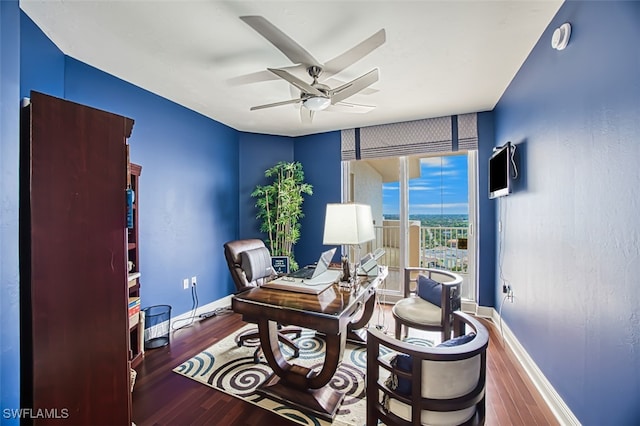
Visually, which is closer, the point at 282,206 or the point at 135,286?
the point at 135,286

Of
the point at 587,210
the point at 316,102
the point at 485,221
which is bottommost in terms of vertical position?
the point at 485,221

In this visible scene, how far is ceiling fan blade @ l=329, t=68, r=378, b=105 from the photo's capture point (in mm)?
1825

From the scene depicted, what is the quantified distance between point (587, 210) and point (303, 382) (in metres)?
1.94

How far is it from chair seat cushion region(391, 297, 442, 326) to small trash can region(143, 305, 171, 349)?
2.28 metres

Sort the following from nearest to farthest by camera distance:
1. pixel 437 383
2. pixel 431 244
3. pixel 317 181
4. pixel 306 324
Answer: pixel 437 383
pixel 306 324
pixel 431 244
pixel 317 181

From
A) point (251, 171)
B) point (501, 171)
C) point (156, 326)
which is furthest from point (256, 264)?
point (501, 171)

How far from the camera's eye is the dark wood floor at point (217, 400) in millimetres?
1656

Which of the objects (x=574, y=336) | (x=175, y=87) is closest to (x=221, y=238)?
(x=175, y=87)

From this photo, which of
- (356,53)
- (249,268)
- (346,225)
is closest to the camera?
(356,53)

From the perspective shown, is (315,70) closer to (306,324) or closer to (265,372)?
(306,324)

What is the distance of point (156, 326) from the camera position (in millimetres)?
2723

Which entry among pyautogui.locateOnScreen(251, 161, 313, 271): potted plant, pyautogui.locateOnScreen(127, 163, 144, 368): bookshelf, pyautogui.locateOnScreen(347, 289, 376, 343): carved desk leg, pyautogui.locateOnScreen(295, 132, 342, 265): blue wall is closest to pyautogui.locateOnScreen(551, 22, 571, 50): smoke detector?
pyautogui.locateOnScreen(347, 289, 376, 343): carved desk leg

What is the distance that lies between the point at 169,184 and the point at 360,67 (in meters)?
2.33

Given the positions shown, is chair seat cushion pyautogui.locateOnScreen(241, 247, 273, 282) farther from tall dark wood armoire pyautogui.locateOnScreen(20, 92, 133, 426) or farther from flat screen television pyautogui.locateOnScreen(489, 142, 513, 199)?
flat screen television pyautogui.locateOnScreen(489, 142, 513, 199)
